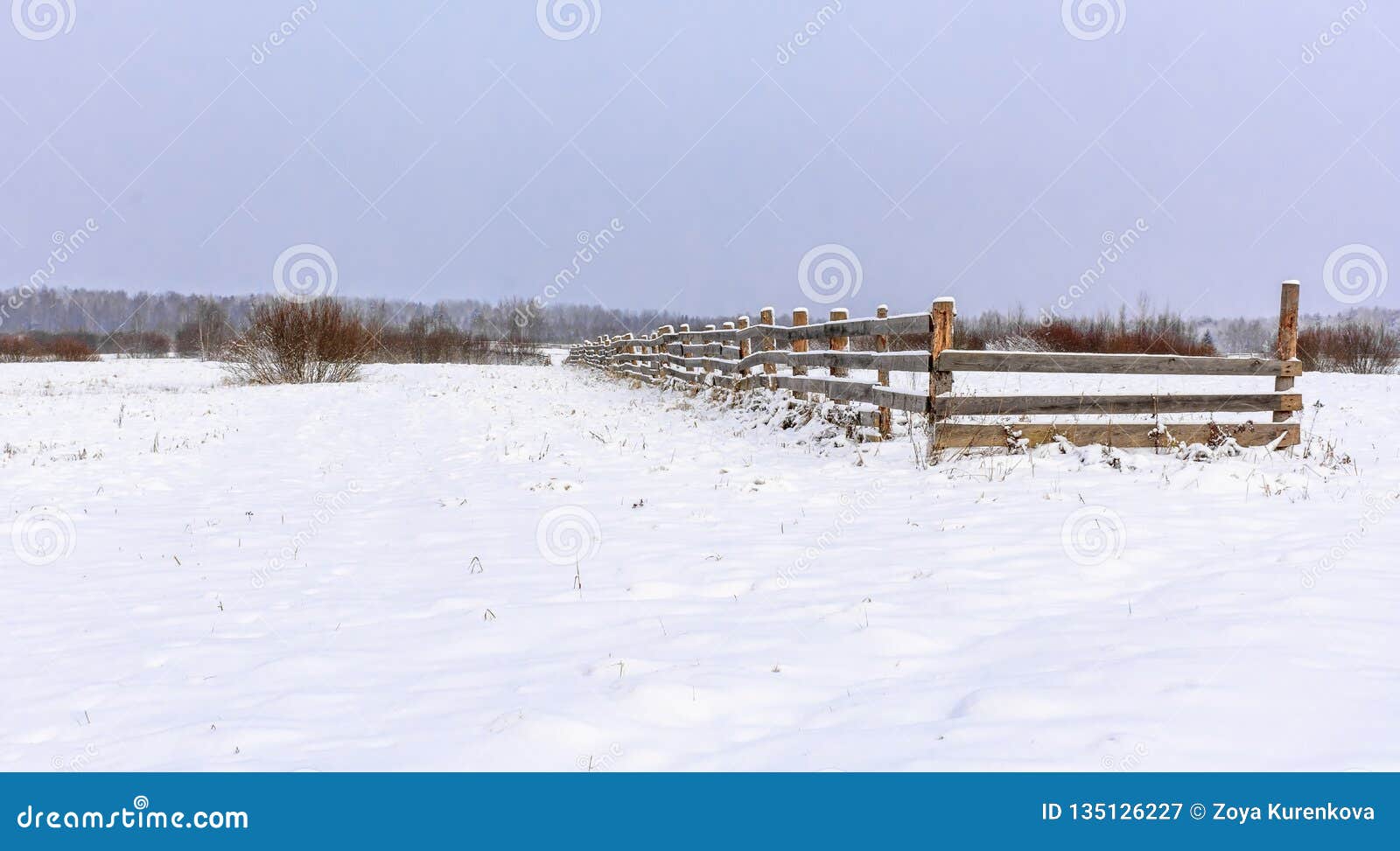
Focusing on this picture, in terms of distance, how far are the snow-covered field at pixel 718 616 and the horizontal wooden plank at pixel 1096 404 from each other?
55cm

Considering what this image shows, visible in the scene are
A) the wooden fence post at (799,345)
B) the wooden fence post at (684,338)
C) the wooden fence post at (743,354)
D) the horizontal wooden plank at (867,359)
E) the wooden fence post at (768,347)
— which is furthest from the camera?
the wooden fence post at (684,338)

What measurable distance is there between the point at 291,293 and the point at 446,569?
2165cm

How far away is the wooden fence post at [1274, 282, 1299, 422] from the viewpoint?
8.12m

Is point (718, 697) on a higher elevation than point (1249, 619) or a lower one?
lower

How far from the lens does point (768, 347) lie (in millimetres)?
12586

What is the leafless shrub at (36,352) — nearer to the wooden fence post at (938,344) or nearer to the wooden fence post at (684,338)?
the wooden fence post at (684,338)

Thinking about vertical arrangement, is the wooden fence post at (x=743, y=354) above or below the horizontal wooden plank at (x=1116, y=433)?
above

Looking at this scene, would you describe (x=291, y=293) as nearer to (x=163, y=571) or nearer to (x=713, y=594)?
(x=163, y=571)

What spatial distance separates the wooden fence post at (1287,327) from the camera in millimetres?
8125

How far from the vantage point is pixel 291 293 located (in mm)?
23125

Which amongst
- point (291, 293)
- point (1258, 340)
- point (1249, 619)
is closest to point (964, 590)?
point (1249, 619)

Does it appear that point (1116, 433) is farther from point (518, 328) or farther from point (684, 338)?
point (518, 328)

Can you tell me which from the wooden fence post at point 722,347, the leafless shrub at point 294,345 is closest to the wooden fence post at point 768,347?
the wooden fence post at point 722,347
